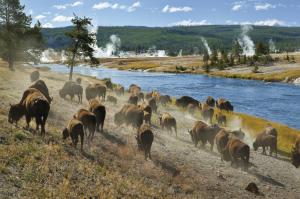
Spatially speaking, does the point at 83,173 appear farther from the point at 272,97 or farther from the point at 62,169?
the point at 272,97

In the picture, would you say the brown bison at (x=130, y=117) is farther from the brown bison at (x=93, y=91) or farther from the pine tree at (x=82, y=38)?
the pine tree at (x=82, y=38)

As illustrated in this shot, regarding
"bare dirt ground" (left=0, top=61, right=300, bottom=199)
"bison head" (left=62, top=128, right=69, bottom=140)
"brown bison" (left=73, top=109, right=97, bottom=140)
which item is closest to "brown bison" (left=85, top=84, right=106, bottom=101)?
"bare dirt ground" (left=0, top=61, right=300, bottom=199)

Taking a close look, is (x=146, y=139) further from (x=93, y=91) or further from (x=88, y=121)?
(x=93, y=91)

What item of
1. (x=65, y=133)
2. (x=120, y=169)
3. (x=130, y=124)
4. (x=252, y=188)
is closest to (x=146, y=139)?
(x=120, y=169)

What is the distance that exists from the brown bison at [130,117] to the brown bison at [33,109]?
879 centimetres

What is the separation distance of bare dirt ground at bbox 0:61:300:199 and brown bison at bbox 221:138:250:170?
1.95 feet

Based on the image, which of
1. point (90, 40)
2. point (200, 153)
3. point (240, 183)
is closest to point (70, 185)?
point (240, 183)

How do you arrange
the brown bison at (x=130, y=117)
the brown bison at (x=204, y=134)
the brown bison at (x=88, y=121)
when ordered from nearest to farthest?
the brown bison at (x=88, y=121), the brown bison at (x=204, y=134), the brown bison at (x=130, y=117)

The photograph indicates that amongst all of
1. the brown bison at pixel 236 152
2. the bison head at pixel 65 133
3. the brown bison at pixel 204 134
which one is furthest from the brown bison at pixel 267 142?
the bison head at pixel 65 133

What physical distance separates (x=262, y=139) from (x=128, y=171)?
49.1ft

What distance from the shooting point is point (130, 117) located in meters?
30.4

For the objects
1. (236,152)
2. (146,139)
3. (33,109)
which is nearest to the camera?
(33,109)

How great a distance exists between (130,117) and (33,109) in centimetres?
1007

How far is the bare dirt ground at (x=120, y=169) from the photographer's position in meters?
15.6
